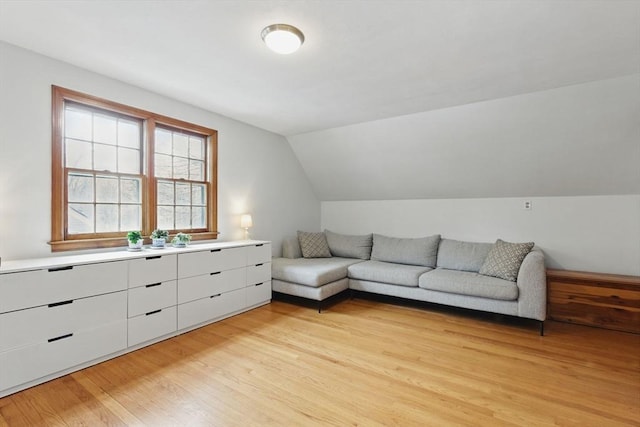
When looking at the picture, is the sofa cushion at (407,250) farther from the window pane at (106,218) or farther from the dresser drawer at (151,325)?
the window pane at (106,218)

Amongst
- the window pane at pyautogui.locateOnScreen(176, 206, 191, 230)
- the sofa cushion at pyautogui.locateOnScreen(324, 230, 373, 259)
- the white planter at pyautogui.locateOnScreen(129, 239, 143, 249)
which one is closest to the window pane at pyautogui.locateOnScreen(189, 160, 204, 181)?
the window pane at pyautogui.locateOnScreen(176, 206, 191, 230)

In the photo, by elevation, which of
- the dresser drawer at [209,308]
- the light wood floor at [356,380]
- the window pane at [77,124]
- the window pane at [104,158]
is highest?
the window pane at [77,124]

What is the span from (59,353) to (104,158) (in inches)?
67.4

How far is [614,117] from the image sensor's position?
9.84ft

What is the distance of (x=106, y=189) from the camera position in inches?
115

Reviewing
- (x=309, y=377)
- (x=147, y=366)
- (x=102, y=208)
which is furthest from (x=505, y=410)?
(x=102, y=208)

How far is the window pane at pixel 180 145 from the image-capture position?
3.57 metres

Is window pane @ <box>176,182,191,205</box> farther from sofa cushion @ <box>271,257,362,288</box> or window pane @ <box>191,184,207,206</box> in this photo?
sofa cushion @ <box>271,257,362,288</box>

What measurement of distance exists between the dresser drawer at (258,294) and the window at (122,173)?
2.77 ft

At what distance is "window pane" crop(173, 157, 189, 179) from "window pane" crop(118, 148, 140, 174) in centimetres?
41

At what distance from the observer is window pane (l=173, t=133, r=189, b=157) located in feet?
11.7

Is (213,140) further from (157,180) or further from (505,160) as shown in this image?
(505,160)

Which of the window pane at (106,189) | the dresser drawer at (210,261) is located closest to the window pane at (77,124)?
the window pane at (106,189)

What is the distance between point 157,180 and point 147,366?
1870 mm
